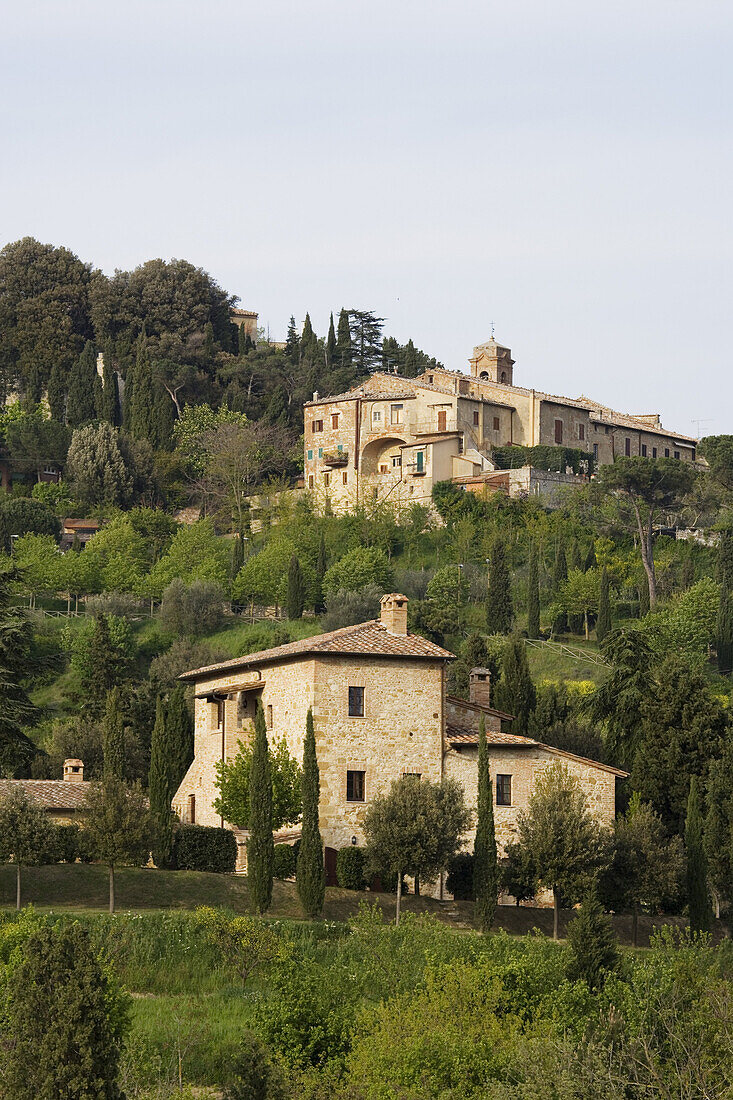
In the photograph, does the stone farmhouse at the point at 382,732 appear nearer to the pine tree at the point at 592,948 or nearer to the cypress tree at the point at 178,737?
the cypress tree at the point at 178,737

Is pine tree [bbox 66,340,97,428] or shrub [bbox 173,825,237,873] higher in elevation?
pine tree [bbox 66,340,97,428]

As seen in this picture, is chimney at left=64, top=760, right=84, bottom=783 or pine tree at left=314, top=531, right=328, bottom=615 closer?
chimney at left=64, top=760, right=84, bottom=783

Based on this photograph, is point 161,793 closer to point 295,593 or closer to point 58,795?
point 58,795

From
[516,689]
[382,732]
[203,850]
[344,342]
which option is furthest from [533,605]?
[344,342]

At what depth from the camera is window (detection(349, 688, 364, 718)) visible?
44.8 metres

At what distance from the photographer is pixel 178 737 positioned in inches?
2005

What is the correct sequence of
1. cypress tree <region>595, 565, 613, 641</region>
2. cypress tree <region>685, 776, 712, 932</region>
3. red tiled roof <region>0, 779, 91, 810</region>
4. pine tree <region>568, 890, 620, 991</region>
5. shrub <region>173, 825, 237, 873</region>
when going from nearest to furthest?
pine tree <region>568, 890, 620, 991</region> → cypress tree <region>685, 776, 712, 932</region> → shrub <region>173, 825, 237, 873</region> → red tiled roof <region>0, 779, 91, 810</region> → cypress tree <region>595, 565, 613, 641</region>

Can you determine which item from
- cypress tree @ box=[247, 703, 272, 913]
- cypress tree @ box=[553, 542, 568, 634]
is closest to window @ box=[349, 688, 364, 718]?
cypress tree @ box=[247, 703, 272, 913]

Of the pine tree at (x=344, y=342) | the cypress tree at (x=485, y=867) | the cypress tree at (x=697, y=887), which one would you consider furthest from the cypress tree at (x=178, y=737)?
the pine tree at (x=344, y=342)

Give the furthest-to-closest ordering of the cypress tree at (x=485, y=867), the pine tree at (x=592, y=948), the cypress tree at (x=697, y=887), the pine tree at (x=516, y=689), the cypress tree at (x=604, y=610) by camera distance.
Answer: the cypress tree at (x=604, y=610) → the pine tree at (x=516, y=689) → the cypress tree at (x=697, y=887) → the cypress tree at (x=485, y=867) → the pine tree at (x=592, y=948)

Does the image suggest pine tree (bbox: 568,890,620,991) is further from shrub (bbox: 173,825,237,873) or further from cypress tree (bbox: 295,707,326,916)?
shrub (bbox: 173,825,237,873)

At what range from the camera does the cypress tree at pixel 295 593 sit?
7562 centimetres

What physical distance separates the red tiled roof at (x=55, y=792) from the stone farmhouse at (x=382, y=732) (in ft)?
18.3

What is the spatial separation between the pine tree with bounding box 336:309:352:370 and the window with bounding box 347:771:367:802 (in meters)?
64.4
